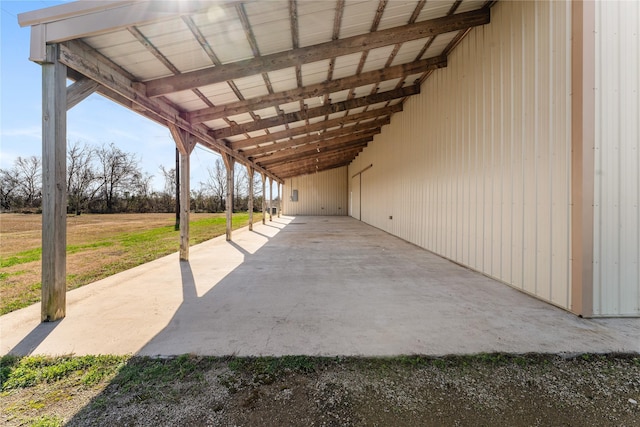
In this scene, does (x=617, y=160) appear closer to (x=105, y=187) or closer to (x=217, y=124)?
(x=217, y=124)

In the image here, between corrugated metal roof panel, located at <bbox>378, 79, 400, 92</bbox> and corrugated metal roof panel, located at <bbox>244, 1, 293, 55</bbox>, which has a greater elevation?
corrugated metal roof panel, located at <bbox>378, 79, 400, 92</bbox>

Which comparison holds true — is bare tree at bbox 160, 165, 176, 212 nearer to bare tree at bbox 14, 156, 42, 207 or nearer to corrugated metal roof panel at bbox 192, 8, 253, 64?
bare tree at bbox 14, 156, 42, 207

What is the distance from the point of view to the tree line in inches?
1024

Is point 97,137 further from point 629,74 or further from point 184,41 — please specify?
point 629,74

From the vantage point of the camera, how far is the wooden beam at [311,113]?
20.4ft

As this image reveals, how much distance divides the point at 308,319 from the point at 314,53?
11.5 feet

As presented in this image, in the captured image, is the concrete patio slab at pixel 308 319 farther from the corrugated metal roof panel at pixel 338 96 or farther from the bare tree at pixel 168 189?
the bare tree at pixel 168 189

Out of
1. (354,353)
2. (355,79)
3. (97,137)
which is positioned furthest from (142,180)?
(354,353)

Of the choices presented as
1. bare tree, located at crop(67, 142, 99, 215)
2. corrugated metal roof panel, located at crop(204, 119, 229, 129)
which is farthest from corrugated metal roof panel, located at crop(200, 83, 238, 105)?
bare tree, located at crop(67, 142, 99, 215)

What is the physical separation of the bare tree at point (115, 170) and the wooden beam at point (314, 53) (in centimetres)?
3200

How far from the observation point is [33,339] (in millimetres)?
2143

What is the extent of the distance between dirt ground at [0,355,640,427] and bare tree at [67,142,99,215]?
33052 millimetres

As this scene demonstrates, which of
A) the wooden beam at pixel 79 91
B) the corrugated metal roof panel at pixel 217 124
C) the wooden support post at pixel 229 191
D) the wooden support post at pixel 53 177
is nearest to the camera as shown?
the wooden support post at pixel 53 177

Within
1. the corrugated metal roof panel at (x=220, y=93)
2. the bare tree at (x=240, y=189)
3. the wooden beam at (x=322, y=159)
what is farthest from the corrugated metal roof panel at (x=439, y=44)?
the bare tree at (x=240, y=189)
